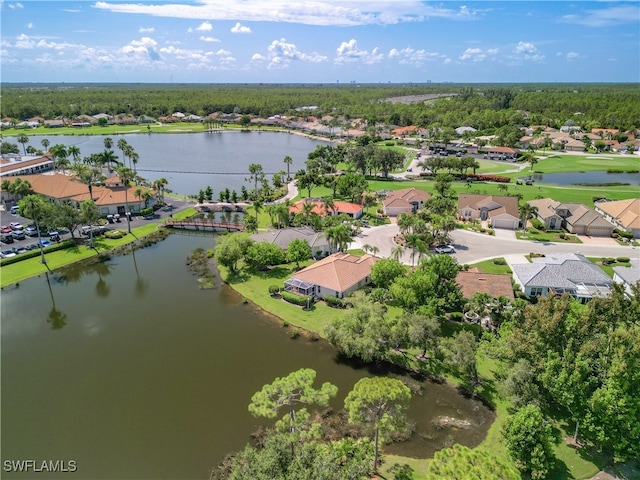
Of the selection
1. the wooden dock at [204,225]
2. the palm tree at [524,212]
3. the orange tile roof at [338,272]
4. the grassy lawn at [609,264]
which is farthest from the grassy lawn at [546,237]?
the wooden dock at [204,225]

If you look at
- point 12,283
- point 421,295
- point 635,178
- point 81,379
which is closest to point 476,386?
point 421,295

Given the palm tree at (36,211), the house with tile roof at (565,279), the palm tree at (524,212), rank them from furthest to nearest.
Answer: the palm tree at (524,212) < the palm tree at (36,211) < the house with tile roof at (565,279)

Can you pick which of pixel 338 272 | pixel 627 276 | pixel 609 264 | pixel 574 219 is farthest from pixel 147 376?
pixel 574 219

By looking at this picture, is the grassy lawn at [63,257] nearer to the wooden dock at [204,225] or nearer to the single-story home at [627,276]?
the wooden dock at [204,225]

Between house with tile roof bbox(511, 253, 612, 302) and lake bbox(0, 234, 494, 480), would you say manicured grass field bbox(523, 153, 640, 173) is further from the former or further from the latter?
lake bbox(0, 234, 494, 480)

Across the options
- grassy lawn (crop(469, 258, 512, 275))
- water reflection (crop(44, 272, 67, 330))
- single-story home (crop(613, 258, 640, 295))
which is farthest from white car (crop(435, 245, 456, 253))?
A: water reflection (crop(44, 272, 67, 330))

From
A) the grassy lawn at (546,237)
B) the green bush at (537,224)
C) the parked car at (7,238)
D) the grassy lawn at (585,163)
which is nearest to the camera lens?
the parked car at (7,238)
